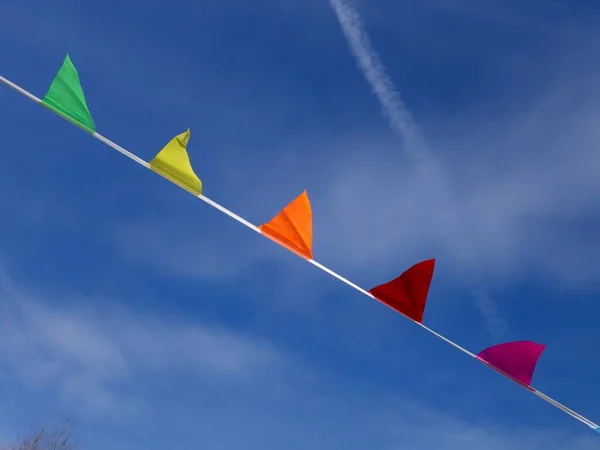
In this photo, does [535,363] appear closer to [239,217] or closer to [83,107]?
[239,217]

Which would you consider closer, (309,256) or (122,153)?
(122,153)

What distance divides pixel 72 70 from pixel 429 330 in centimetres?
475

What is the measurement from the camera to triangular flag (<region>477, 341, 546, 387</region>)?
6027 mm

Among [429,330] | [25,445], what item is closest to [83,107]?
[429,330]

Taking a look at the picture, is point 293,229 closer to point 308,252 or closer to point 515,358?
point 308,252

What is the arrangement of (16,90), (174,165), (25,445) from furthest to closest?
(25,445) → (174,165) → (16,90)

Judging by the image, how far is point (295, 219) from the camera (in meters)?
6.44

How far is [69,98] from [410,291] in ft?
13.8

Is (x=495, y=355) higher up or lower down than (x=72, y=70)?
lower down

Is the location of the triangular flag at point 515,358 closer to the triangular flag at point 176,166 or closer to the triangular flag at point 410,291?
the triangular flag at point 410,291

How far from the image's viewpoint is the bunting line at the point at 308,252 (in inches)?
236

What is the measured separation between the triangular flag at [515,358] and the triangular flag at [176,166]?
3574mm

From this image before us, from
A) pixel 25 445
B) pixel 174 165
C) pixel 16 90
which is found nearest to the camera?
pixel 16 90

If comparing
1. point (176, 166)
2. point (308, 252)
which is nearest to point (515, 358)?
point (308, 252)
